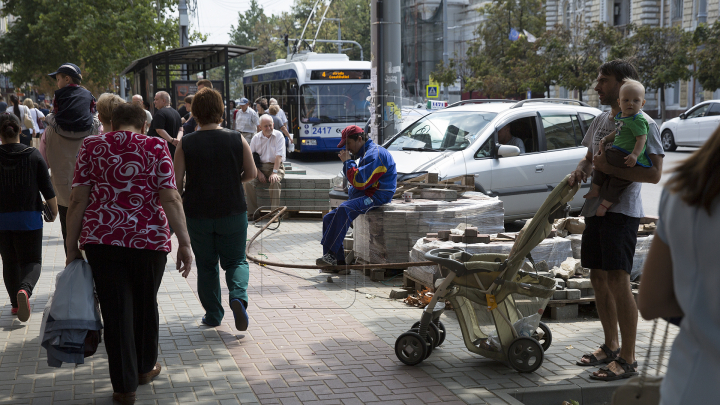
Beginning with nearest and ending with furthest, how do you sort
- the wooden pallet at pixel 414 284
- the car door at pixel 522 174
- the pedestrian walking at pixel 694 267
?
the pedestrian walking at pixel 694 267
the wooden pallet at pixel 414 284
the car door at pixel 522 174

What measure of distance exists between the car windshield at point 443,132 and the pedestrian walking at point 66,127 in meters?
4.54

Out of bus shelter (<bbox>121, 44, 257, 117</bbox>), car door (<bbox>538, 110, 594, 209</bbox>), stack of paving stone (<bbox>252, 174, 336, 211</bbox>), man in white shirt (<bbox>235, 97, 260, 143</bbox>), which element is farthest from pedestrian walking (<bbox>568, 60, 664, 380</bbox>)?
bus shelter (<bbox>121, 44, 257, 117</bbox>)

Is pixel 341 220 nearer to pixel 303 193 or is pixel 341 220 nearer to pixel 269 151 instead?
pixel 269 151

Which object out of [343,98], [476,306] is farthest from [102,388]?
[343,98]

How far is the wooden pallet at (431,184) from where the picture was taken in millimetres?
8320

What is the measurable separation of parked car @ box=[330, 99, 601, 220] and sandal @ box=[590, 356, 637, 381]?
4.77m

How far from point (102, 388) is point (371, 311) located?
2512 millimetres

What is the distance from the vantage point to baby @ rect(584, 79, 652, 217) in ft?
14.5

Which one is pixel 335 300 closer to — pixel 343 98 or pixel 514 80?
pixel 343 98

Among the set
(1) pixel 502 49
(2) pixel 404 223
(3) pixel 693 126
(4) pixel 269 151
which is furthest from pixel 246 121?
(1) pixel 502 49

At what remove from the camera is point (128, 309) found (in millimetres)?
4141

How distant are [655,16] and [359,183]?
136 ft

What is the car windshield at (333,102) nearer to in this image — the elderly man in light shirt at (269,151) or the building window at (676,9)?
the elderly man in light shirt at (269,151)

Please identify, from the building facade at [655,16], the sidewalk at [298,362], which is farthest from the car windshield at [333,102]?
the building facade at [655,16]
